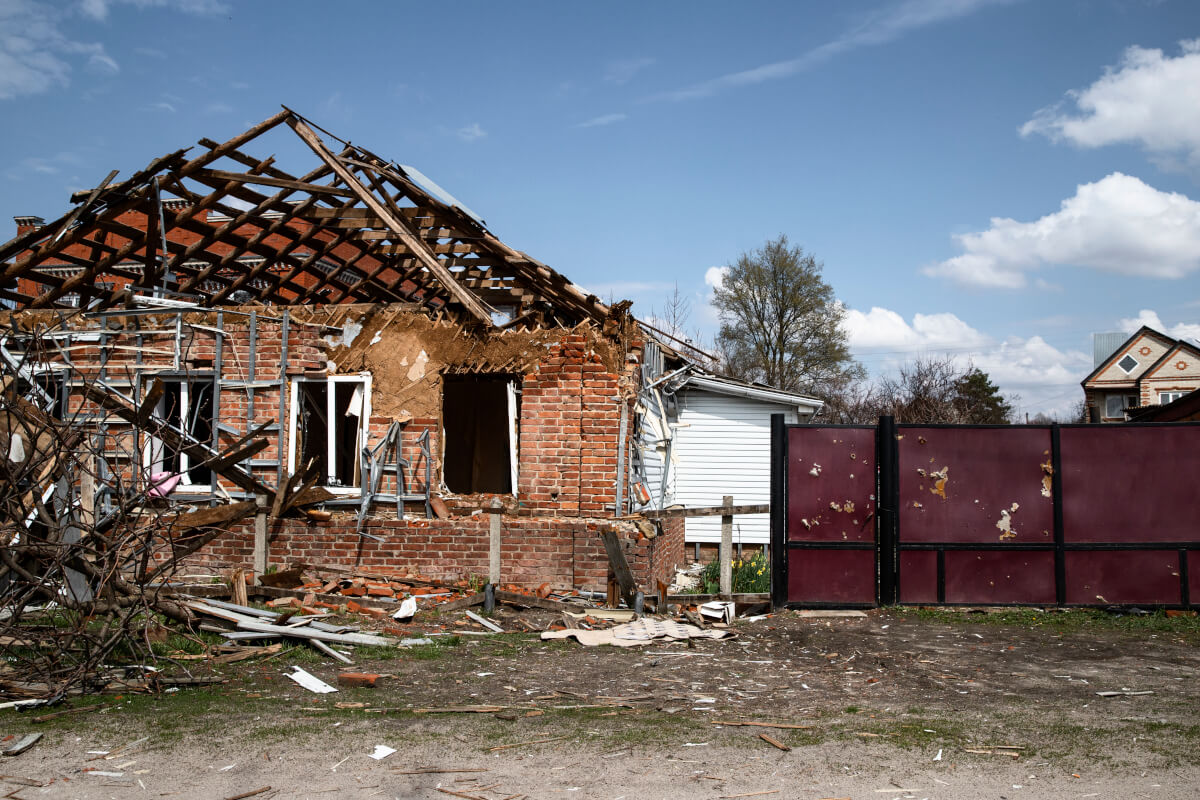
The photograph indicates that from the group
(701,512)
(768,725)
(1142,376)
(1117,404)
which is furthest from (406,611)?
A: (1117,404)

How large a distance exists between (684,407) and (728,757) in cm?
1226

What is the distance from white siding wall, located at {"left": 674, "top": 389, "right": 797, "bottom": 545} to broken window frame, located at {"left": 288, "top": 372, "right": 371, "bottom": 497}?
7467mm

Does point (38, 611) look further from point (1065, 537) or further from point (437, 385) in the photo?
point (1065, 537)

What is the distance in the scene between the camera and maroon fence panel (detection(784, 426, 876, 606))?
31.2ft

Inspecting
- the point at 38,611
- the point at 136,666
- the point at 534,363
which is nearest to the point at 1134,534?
the point at 534,363

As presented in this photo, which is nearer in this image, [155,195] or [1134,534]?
[1134,534]

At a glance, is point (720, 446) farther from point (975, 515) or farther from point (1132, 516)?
point (1132, 516)

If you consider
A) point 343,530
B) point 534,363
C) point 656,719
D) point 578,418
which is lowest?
point 656,719

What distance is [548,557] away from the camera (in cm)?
996

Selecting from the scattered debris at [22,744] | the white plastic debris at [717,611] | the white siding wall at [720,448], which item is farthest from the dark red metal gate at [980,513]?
the white siding wall at [720,448]

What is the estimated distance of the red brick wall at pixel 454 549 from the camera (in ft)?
32.4

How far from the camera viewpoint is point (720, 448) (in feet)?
55.3

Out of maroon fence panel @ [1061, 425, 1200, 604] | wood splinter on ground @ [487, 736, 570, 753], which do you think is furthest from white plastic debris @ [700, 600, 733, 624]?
wood splinter on ground @ [487, 736, 570, 753]

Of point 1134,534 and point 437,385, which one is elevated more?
point 437,385
